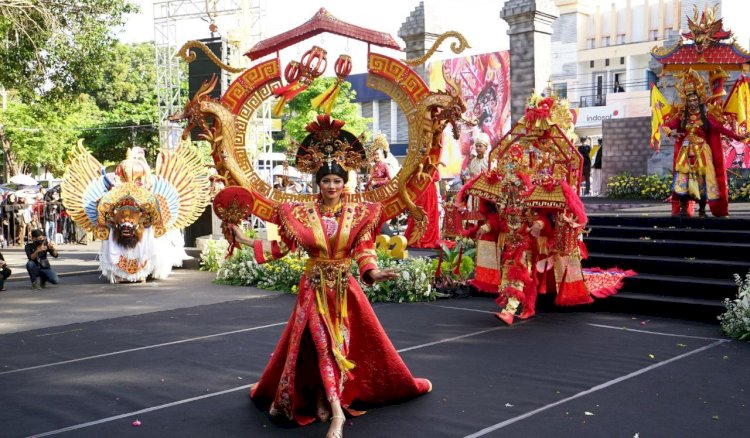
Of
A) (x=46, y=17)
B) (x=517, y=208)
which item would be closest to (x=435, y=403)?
(x=517, y=208)

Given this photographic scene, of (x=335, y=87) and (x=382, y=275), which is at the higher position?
(x=335, y=87)

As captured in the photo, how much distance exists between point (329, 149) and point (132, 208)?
7.52 meters

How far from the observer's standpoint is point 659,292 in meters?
8.62

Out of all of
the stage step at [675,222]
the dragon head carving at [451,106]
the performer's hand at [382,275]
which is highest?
the dragon head carving at [451,106]

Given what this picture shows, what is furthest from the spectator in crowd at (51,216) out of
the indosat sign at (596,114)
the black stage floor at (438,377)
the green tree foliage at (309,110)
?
the indosat sign at (596,114)

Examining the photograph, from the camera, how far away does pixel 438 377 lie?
5773 mm

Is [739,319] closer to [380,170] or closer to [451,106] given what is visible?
[451,106]

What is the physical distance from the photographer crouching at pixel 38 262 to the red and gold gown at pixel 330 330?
7.59 metres

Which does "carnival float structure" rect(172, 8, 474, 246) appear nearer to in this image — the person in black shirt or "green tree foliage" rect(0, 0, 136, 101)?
the person in black shirt

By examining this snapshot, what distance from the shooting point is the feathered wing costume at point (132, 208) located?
11.8 metres

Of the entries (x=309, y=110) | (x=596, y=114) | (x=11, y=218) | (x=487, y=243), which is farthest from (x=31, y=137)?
(x=487, y=243)

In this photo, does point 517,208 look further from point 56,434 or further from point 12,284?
point 12,284

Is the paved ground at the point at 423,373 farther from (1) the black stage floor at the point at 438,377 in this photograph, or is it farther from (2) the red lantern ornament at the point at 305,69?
(2) the red lantern ornament at the point at 305,69

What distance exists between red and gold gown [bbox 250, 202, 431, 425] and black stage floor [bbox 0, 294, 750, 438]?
18cm
